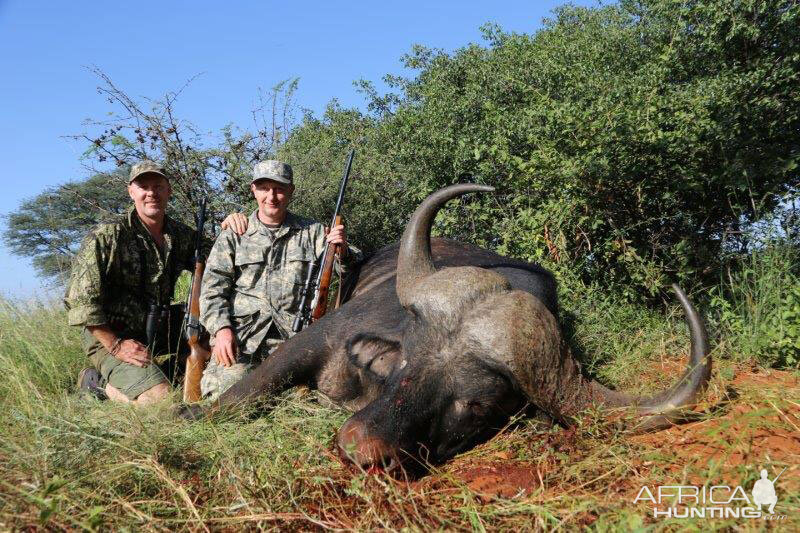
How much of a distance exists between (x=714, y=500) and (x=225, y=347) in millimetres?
3375

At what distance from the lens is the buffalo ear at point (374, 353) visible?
3.40 metres

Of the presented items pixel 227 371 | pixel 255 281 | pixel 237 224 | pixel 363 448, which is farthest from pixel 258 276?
pixel 363 448

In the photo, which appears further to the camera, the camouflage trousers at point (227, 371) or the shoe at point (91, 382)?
the shoe at point (91, 382)

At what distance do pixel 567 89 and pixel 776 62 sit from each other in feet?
6.32

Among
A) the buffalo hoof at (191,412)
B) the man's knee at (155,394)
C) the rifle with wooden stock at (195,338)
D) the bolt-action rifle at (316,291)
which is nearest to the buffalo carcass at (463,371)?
the buffalo hoof at (191,412)

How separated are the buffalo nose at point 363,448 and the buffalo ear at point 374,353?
70 cm

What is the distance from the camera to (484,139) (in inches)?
260

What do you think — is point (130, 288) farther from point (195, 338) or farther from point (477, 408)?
point (477, 408)

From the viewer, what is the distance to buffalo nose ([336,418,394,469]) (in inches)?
102

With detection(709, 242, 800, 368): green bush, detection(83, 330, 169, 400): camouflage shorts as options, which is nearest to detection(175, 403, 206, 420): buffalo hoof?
detection(83, 330, 169, 400): camouflage shorts

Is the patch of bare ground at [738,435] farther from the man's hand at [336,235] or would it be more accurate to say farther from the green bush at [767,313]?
the man's hand at [336,235]

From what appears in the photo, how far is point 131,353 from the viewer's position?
4.63 metres

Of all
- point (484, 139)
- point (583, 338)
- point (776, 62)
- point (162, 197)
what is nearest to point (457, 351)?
point (583, 338)

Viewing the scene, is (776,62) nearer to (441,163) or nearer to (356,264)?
(441,163)
